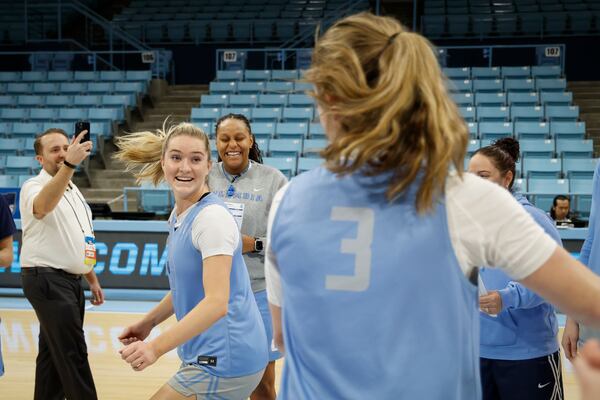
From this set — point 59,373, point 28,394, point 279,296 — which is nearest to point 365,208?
point 279,296

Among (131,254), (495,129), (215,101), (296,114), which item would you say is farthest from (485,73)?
(131,254)

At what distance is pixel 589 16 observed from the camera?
17.0m

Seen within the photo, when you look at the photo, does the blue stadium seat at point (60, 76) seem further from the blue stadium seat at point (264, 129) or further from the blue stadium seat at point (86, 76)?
the blue stadium seat at point (264, 129)

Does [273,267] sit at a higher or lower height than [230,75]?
lower

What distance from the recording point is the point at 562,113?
42.9 ft

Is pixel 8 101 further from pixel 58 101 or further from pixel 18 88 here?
pixel 58 101

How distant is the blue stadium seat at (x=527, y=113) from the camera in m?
12.9

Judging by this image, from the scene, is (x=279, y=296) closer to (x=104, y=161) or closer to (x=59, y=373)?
(x=59, y=373)

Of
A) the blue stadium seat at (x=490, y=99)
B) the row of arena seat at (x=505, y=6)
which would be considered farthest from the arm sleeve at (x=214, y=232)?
the row of arena seat at (x=505, y=6)

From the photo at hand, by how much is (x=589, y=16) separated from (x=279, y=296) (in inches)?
691

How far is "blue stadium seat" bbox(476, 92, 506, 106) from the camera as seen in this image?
1349cm

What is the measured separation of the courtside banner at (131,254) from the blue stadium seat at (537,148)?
6356mm

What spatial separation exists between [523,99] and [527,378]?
1147cm

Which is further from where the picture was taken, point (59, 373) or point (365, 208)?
point (59, 373)
